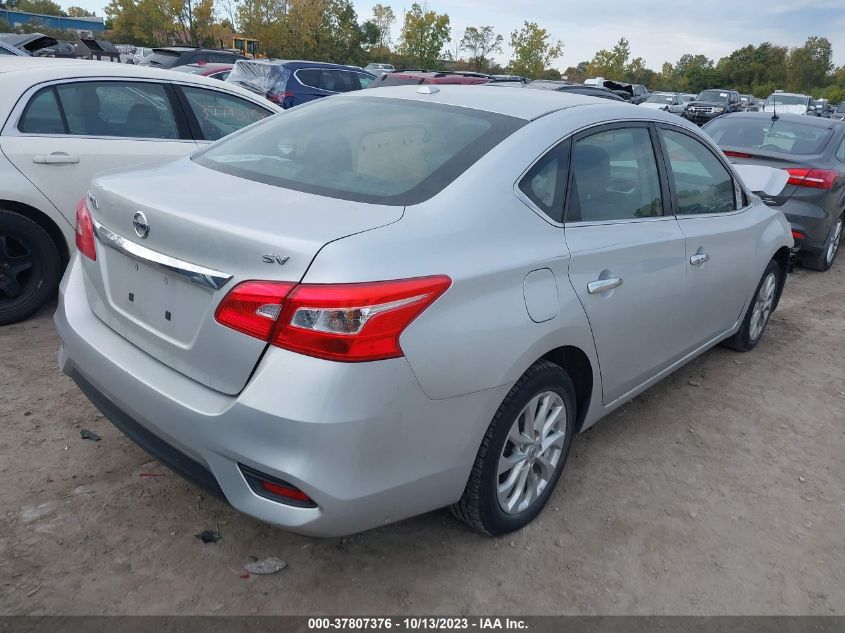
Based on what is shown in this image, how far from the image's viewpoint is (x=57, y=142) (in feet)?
14.0

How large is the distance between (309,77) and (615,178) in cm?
1261

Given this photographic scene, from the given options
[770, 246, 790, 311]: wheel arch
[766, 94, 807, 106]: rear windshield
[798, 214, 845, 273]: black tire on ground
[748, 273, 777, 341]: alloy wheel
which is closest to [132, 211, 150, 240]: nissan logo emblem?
[748, 273, 777, 341]: alloy wheel

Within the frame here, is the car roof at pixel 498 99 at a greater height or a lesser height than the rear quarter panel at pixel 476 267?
greater

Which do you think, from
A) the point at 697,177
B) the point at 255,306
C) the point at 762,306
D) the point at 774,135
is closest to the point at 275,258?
the point at 255,306

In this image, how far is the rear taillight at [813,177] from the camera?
261 inches

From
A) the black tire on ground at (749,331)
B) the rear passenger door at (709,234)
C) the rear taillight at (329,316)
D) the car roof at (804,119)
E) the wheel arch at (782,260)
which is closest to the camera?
the rear taillight at (329,316)

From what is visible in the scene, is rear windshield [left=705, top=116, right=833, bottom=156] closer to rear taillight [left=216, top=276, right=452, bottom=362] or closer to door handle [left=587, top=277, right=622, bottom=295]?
door handle [left=587, top=277, right=622, bottom=295]

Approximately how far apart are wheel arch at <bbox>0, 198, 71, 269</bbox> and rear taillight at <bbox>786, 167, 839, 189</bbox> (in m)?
6.33

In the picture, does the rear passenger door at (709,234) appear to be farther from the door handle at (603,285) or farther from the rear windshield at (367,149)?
the rear windshield at (367,149)

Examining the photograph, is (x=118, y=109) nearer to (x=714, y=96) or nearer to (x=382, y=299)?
(x=382, y=299)

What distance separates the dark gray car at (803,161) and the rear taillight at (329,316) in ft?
18.6

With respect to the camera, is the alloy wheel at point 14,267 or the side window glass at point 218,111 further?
the side window glass at point 218,111

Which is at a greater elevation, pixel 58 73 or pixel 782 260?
pixel 58 73

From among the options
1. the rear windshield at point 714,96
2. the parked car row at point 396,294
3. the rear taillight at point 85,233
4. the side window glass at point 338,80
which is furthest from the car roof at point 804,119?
the rear windshield at point 714,96
